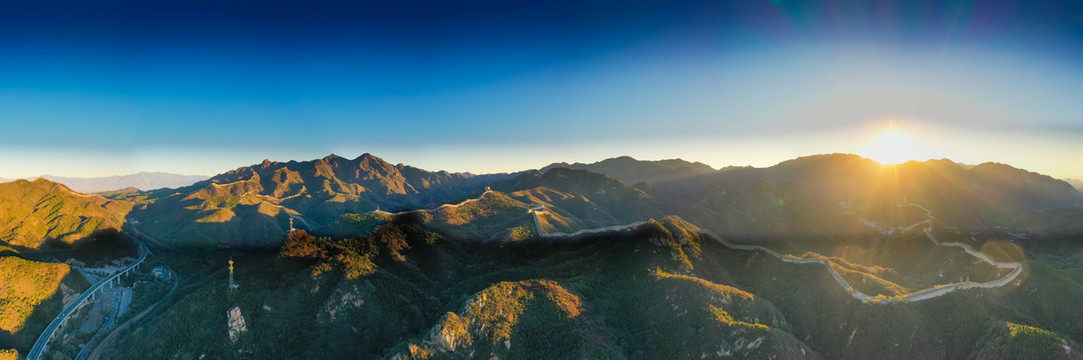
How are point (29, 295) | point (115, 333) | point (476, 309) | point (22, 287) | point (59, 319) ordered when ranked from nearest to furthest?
point (476, 309), point (115, 333), point (59, 319), point (29, 295), point (22, 287)

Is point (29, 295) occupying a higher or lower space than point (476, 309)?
lower

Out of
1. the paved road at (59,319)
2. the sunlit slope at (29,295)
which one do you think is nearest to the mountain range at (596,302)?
the sunlit slope at (29,295)

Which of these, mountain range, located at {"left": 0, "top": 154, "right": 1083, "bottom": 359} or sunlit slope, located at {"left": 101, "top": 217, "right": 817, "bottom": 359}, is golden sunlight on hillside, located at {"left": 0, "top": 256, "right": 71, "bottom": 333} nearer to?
mountain range, located at {"left": 0, "top": 154, "right": 1083, "bottom": 359}

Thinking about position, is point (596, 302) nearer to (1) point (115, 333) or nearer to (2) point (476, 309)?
(2) point (476, 309)

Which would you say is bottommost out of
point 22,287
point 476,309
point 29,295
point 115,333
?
point 115,333

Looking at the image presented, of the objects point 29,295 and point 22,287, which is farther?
point 22,287

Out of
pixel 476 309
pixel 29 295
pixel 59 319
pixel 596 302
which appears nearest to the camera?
pixel 476 309

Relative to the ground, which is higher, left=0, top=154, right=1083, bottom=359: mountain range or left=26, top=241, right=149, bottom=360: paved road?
left=0, top=154, right=1083, bottom=359: mountain range

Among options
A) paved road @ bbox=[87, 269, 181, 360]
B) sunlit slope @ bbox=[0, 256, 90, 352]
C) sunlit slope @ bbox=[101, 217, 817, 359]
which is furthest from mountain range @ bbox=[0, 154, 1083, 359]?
paved road @ bbox=[87, 269, 181, 360]

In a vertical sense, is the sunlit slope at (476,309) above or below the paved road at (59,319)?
above

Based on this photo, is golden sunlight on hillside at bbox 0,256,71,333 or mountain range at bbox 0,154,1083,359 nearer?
mountain range at bbox 0,154,1083,359

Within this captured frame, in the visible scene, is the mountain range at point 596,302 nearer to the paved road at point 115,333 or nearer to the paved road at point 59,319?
the paved road at point 59,319

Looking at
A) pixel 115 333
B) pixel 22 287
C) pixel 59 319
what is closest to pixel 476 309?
pixel 115 333
